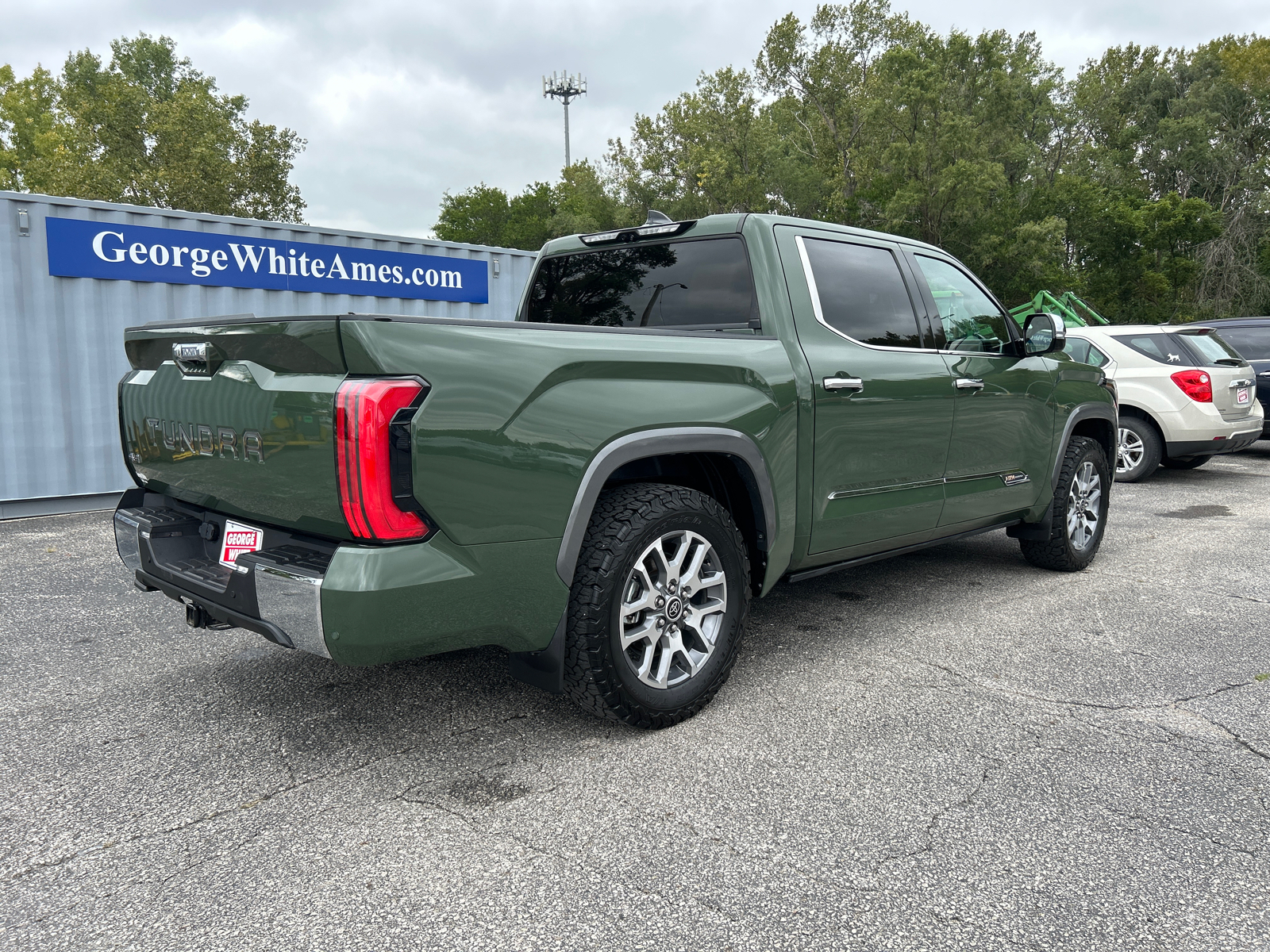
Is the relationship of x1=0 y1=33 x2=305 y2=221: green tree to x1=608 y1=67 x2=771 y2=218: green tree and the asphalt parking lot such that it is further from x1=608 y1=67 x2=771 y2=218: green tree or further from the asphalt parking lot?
the asphalt parking lot

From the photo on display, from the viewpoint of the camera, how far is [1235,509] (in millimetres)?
7992

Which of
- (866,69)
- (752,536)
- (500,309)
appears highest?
(866,69)

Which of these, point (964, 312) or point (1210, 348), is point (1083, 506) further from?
point (1210, 348)

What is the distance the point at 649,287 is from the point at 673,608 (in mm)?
1528

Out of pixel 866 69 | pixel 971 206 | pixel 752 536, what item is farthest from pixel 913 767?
pixel 866 69

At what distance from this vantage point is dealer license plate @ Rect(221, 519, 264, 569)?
275cm

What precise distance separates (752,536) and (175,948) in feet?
7.49

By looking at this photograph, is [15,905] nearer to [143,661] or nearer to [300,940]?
[300,940]

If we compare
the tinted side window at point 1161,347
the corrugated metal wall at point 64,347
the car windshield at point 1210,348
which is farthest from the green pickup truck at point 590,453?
the car windshield at point 1210,348

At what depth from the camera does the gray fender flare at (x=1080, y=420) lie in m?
5.15

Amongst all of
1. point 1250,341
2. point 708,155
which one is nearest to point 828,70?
point 708,155

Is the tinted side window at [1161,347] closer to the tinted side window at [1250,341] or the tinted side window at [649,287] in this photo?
the tinted side window at [1250,341]

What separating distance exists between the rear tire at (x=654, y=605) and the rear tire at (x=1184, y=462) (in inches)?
329

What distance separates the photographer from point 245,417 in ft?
8.73
